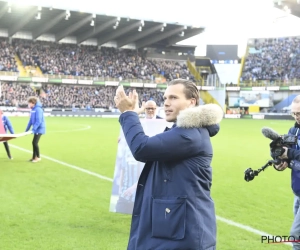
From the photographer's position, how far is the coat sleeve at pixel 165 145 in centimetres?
259

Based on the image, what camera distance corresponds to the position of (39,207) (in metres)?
7.33

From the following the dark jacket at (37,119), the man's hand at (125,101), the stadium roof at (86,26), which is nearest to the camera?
the man's hand at (125,101)

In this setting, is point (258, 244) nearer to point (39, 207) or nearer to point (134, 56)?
point (39, 207)

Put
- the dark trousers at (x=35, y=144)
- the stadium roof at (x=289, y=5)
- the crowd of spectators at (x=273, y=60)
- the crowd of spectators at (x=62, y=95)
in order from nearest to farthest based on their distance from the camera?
1. the dark trousers at (x=35, y=144)
2. the stadium roof at (x=289, y=5)
3. the crowd of spectators at (x=62, y=95)
4. the crowd of spectators at (x=273, y=60)

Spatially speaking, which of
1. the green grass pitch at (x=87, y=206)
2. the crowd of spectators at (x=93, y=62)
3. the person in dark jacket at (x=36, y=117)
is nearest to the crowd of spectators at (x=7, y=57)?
the crowd of spectators at (x=93, y=62)

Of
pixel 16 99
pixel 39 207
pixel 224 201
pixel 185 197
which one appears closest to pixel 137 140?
pixel 185 197

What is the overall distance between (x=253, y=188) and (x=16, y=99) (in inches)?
1725

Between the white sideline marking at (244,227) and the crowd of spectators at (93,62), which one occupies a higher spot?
the crowd of spectators at (93,62)

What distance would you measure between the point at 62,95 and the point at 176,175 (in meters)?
52.6

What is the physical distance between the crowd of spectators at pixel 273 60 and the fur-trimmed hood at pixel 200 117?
59556 millimetres

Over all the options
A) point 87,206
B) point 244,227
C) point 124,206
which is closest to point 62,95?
point 87,206

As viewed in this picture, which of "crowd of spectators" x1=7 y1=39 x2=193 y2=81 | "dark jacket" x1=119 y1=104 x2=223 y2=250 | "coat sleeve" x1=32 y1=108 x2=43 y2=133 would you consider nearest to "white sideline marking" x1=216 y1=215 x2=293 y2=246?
"dark jacket" x1=119 y1=104 x2=223 y2=250

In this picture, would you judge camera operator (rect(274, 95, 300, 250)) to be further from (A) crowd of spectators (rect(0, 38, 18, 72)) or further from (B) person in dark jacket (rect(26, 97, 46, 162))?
Result: (A) crowd of spectators (rect(0, 38, 18, 72))

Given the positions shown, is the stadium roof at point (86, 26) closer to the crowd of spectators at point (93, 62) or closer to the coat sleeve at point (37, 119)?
the crowd of spectators at point (93, 62)
